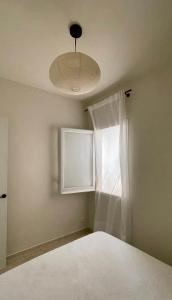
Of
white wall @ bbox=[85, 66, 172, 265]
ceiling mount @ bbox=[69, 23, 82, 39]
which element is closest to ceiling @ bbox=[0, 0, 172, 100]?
ceiling mount @ bbox=[69, 23, 82, 39]

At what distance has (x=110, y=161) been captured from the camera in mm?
2414

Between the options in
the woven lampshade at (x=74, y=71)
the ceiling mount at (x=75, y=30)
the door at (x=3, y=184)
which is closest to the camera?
the woven lampshade at (x=74, y=71)

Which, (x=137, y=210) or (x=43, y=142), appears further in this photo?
(x=43, y=142)

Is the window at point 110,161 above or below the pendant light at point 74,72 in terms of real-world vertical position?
below

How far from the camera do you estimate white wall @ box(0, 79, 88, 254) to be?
2191 millimetres

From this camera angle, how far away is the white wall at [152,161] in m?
1.77

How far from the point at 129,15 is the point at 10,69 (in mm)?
1494

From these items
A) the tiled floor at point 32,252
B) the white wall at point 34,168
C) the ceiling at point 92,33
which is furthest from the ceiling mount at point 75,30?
the tiled floor at point 32,252

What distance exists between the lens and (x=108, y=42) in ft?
4.91

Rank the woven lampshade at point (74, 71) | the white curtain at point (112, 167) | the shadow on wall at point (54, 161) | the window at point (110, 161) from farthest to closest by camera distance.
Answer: the shadow on wall at point (54, 161), the window at point (110, 161), the white curtain at point (112, 167), the woven lampshade at point (74, 71)

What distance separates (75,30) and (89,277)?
6.49ft

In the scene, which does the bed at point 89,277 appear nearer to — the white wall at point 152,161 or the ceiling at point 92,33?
the white wall at point 152,161

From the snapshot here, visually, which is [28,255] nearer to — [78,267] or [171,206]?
[78,267]

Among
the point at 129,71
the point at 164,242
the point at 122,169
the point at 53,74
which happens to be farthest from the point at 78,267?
the point at 129,71
